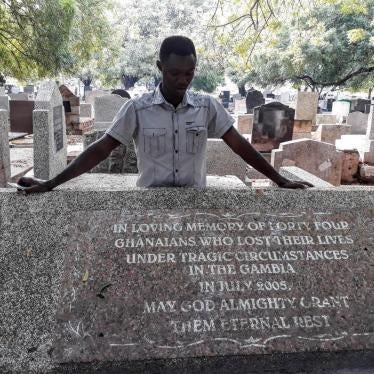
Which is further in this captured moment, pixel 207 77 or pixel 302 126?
pixel 207 77

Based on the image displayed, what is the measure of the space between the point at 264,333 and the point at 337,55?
18198 millimetres

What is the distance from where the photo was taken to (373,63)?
15891 millimetres

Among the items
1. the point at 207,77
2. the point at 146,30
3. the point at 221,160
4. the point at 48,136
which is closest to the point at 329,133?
the point at 221,160

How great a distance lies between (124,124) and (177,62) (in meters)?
0.41

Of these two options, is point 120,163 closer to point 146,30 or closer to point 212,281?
point 212,281

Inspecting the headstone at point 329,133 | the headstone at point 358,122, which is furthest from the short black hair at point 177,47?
the headstone at point 358,122

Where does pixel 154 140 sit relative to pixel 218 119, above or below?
below

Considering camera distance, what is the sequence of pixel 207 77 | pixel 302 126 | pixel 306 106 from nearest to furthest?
pixel 302 126, pixel 306 106, pixel 207 77

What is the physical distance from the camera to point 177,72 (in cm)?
200

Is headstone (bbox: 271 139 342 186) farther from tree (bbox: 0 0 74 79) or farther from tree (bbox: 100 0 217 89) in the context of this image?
tree (bbox: 100 0 217 89)

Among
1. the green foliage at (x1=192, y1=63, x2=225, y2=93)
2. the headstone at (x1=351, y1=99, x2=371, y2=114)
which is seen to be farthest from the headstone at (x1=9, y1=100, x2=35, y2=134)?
the green foliage at (x1=192, y1=63, x2=225, y2=93)

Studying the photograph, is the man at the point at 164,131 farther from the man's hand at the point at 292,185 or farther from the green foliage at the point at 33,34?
the green foliage at the point at 33,34

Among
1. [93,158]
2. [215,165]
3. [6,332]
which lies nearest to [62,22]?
[215,165]

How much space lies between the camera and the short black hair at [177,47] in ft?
6.52
